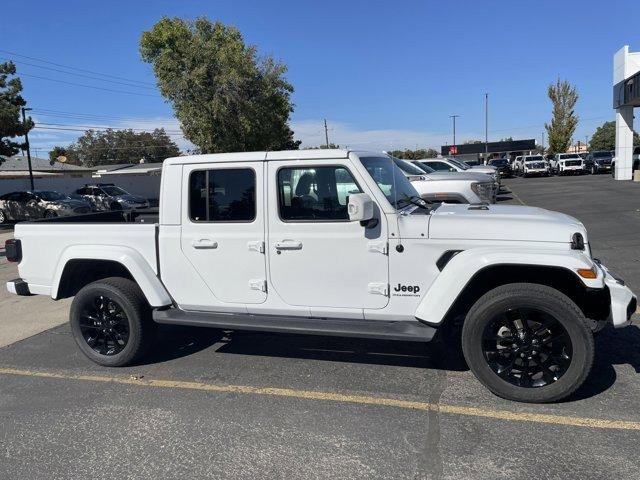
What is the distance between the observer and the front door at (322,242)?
4176 millimetres

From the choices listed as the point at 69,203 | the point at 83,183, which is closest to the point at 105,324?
the point at 69,203

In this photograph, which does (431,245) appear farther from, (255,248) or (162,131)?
(162,131)

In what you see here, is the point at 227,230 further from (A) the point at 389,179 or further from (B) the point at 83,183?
(B) the point at 83,183

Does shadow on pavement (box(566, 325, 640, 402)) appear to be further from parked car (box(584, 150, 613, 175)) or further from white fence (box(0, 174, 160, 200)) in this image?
parked car (box(584, 150, 613, 175))

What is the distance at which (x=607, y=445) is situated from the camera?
3312 mm

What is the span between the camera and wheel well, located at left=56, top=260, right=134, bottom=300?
16.7ft

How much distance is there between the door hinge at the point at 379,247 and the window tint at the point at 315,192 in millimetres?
293

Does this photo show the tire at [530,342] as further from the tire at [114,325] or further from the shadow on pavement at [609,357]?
the tire at [114,325]

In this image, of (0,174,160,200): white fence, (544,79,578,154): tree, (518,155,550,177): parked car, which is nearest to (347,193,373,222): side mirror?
(0,174,160,200): white fence

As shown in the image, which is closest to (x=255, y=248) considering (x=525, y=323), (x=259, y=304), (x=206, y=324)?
(x=259, y=304)

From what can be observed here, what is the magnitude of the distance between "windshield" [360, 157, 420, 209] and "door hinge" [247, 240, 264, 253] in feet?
3.47

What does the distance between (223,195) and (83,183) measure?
3793cm

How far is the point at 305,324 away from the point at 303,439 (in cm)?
100

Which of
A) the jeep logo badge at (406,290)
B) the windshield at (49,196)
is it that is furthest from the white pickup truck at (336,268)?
the windshield at (49,196)
